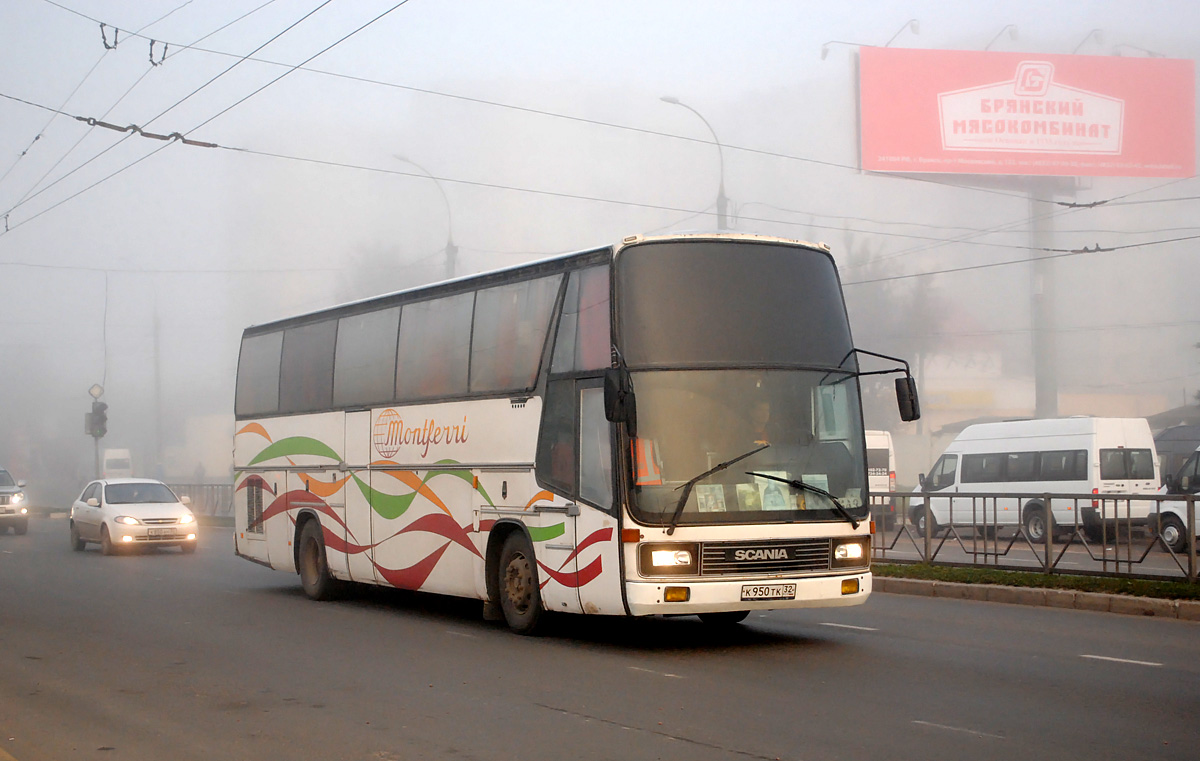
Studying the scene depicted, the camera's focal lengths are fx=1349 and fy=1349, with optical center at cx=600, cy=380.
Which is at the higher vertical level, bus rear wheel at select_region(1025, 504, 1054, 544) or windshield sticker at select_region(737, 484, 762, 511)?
windshield sticker at select_region(737, 484, 762, 511)

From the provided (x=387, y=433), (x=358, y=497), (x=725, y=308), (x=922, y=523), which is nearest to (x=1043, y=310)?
(x=922, y=523)

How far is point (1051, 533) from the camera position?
52.7 feet

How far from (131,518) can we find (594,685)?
1842 centimetres

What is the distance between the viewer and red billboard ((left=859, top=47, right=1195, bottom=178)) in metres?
50.9

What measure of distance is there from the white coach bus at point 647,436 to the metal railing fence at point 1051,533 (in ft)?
9.68

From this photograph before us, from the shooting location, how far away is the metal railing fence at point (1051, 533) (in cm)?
1478

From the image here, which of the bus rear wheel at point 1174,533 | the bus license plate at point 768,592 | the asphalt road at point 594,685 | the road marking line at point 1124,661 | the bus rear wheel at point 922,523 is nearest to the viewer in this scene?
the asphalt road at point 594,685

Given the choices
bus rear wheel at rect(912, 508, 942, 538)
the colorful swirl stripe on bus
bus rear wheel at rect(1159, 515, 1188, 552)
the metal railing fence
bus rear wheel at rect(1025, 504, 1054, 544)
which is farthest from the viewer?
bus rear wheel at rect(912, 508, 942, 538)

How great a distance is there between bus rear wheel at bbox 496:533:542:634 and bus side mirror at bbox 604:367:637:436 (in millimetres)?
2117

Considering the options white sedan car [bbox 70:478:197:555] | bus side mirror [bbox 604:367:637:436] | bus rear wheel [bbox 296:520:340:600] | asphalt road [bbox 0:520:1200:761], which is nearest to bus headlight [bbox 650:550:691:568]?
asphalt road [bbox 0:520:1200:761]

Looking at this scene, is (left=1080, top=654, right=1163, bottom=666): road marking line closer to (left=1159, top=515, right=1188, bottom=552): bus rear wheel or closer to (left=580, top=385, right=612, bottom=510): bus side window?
(left=580, top=385, right=612, bottom=510): bus side window

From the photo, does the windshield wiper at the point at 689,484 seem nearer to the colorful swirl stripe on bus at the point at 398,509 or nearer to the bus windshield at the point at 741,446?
the bus windshield at the point at 741,446

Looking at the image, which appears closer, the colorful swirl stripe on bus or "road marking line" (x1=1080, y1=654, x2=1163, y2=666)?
"road marking line" (x1=1080, y1=654, x2=1163, y2=666)

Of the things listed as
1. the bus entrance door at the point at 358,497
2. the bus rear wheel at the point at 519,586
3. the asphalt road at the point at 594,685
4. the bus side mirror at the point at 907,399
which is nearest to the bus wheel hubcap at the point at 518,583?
the bus rear wheel at the point at 519,586
